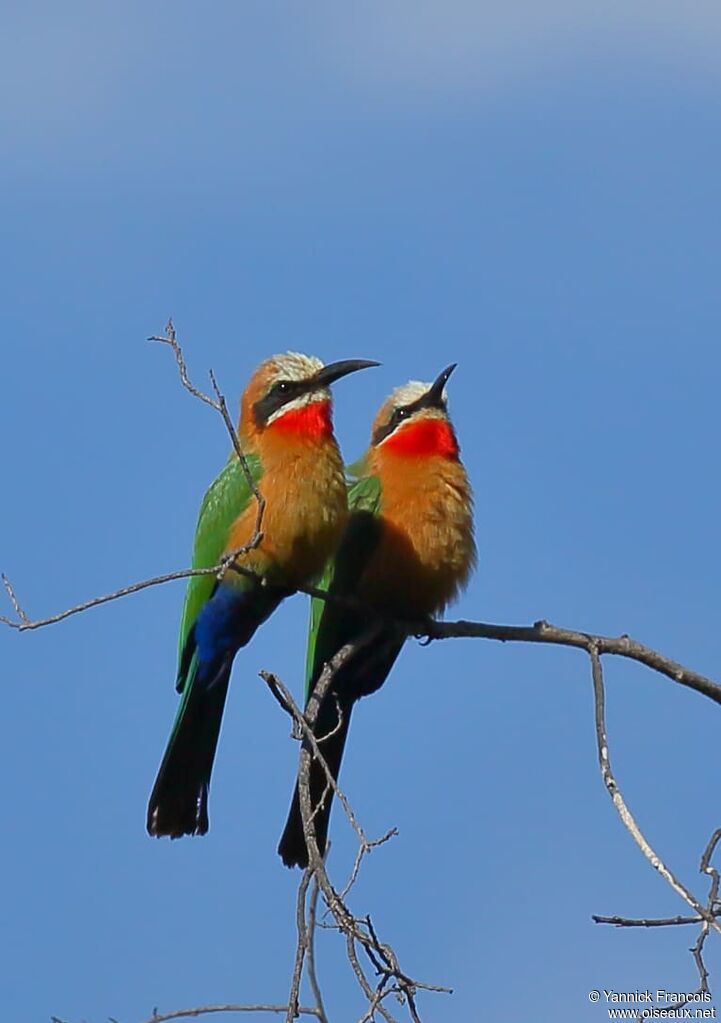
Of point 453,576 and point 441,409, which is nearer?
point 453,576

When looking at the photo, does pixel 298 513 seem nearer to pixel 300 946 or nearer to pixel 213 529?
pixel 213 529

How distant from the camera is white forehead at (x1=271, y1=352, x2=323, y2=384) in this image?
639 cm

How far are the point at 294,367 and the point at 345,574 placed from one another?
0.82 m

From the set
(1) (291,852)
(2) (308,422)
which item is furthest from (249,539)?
(1) (291,852)

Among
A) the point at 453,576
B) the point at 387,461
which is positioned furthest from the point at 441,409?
the point at 453,576

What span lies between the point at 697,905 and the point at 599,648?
108 cm

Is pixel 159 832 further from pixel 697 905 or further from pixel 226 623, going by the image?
pixel 697 905

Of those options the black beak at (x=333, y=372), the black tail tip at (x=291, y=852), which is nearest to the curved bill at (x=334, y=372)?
the black beak at (x=333, y=372)

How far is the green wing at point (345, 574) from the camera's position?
6.42 metres

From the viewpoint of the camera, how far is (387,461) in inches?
259

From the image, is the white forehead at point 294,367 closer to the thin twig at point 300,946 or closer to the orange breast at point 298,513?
the orange breast at point 298,513

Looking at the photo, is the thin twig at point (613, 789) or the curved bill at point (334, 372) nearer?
the thin twig at point (613, 789)

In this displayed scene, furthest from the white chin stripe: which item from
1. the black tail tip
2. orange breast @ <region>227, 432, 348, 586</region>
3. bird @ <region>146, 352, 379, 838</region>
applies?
the black tail tip

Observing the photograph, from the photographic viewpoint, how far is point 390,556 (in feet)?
20.7
